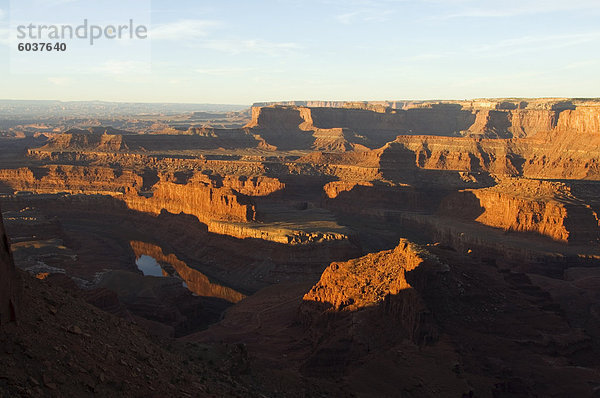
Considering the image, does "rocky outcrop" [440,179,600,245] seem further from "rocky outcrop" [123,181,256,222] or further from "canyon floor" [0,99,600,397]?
"rocky outcrop" [123,181,256,222]

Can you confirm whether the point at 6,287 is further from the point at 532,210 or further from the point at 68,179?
the point at 68,179

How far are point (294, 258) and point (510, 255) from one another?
25.4 m

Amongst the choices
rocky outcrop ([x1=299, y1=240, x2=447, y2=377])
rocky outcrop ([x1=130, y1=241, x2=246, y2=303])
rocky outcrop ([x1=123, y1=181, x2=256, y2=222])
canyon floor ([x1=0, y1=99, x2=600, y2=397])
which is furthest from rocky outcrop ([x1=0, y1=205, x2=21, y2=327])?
rocky outcrop ([x1=123, y1=181, x2=256, y2=222])

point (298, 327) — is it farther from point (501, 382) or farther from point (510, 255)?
point (510, 255)

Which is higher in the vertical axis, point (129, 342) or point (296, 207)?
point (129, 342)

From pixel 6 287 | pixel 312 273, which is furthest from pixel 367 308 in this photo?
pixel 312 273

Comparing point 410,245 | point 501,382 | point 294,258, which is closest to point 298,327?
point 410,245

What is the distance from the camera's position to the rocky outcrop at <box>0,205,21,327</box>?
52.4 ft

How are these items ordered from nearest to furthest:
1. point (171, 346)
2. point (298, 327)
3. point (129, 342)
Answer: point (129, 342) → point (171, 346) → point (298, 327)

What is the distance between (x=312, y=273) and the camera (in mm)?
71250

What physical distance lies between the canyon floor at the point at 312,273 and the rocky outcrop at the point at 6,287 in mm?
321

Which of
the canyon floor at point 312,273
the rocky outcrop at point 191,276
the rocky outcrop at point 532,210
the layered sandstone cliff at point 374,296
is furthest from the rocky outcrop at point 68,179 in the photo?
the layered sandstone cliff at point 374,296

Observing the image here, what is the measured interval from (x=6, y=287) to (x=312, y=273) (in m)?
56.0

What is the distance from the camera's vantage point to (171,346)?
88.7ft
